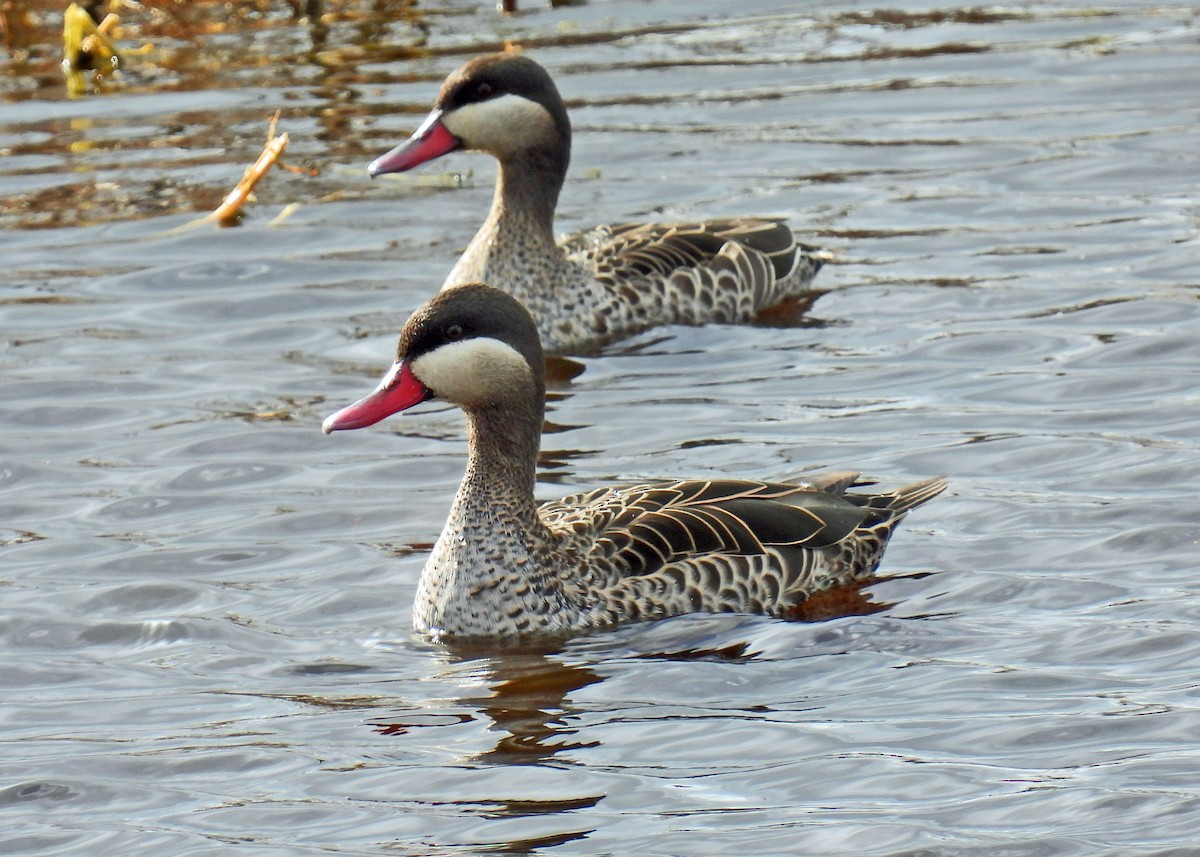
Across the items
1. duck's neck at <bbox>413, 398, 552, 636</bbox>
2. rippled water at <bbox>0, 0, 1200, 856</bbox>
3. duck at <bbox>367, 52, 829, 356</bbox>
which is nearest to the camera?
rippled water at <bbox>0, 0, 1200, 856</bbox>

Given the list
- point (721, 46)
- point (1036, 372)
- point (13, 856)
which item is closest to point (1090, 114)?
point (721, 46)

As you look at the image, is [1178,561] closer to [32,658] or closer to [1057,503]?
[1057,503]

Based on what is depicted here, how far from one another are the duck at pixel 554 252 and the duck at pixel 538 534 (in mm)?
3870

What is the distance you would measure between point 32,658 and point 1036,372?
5335 mm

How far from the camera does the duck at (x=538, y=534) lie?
8.26m

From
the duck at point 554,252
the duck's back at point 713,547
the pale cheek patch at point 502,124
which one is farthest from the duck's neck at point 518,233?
the duck's back at point 713,547

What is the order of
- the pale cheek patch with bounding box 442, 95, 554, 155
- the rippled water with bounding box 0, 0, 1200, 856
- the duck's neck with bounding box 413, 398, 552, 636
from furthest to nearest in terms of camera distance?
the pale cheek patch with bounding box 442, 95, 554, 155
the duck's neck with bounding box 413, 398, 552, 636
the rippled water with bounding box 0, 0, 1200, 856

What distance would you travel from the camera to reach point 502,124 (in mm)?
12641

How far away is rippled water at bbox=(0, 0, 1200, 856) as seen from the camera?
6863 mm

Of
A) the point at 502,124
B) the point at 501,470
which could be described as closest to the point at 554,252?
the point at 502,124

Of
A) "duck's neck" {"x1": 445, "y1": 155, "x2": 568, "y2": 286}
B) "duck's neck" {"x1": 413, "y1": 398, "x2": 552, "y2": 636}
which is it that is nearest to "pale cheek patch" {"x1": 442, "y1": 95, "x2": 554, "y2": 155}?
"duck's neck" {"x1": 445, "y1": 155, "x2": 568, "y2": 286}

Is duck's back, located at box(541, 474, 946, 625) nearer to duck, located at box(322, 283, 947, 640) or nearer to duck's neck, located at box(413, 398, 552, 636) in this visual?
duck, located at box(322, 283, 947, 640)

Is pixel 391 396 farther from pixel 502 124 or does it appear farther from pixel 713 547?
pixel 502 124

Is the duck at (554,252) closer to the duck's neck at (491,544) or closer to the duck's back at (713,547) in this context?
the duck's back at (713,547)
